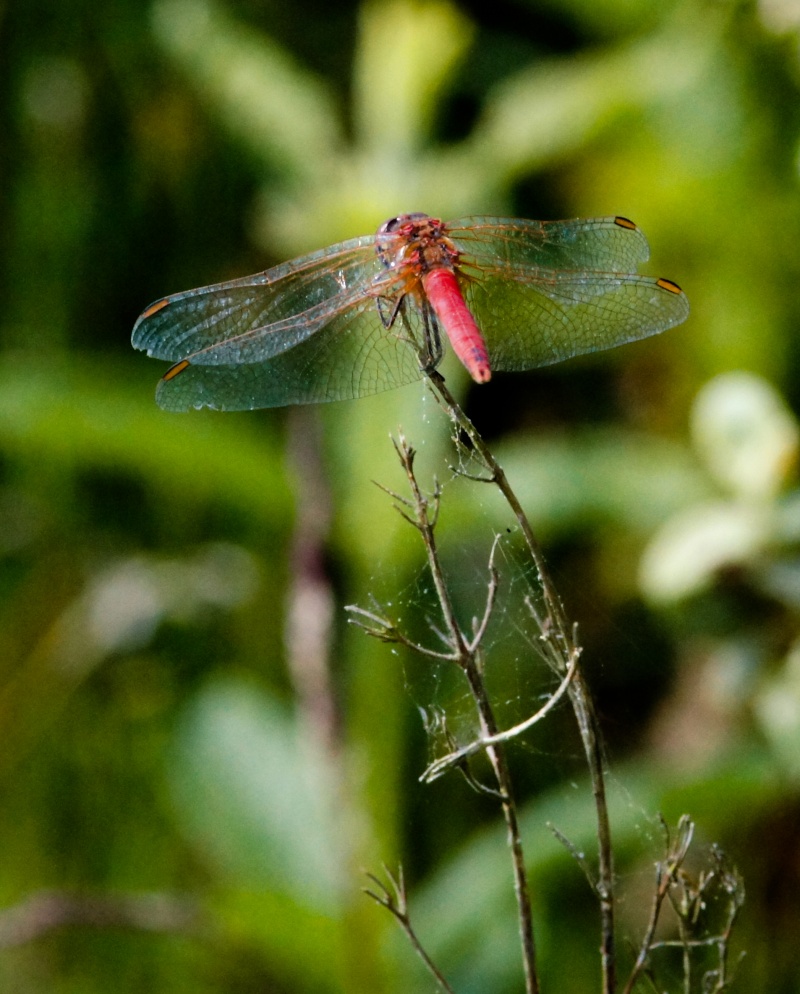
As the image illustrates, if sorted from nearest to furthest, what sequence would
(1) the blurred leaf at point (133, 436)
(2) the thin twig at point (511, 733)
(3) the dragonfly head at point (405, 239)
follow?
(2) the thin twig at point (511, 733) < (3) the dragonfly head at point (405, 239) < (1) the blurred leaf at point (133, 436)

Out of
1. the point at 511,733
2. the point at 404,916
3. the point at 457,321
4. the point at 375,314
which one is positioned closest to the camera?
the point at 511,733

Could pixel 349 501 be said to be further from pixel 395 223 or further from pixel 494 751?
pixel 494 751

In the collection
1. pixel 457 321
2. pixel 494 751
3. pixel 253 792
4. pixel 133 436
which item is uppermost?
pixel 133 436

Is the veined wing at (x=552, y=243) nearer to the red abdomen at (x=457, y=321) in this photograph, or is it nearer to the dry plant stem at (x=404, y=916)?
the red abdomen at (x=457, y=321)

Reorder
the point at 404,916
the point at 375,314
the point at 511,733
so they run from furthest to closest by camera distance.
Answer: the point at 375,314, the point at 404,916, the point at 511,733

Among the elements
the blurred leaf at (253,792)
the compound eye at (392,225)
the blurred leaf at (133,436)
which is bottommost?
the blurred leaf at (253,792)

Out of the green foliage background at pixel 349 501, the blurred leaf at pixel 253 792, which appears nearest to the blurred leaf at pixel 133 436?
the green foliage background at pixel 349 501

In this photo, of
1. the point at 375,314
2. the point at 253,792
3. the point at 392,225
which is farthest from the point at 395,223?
the point at 253,792
